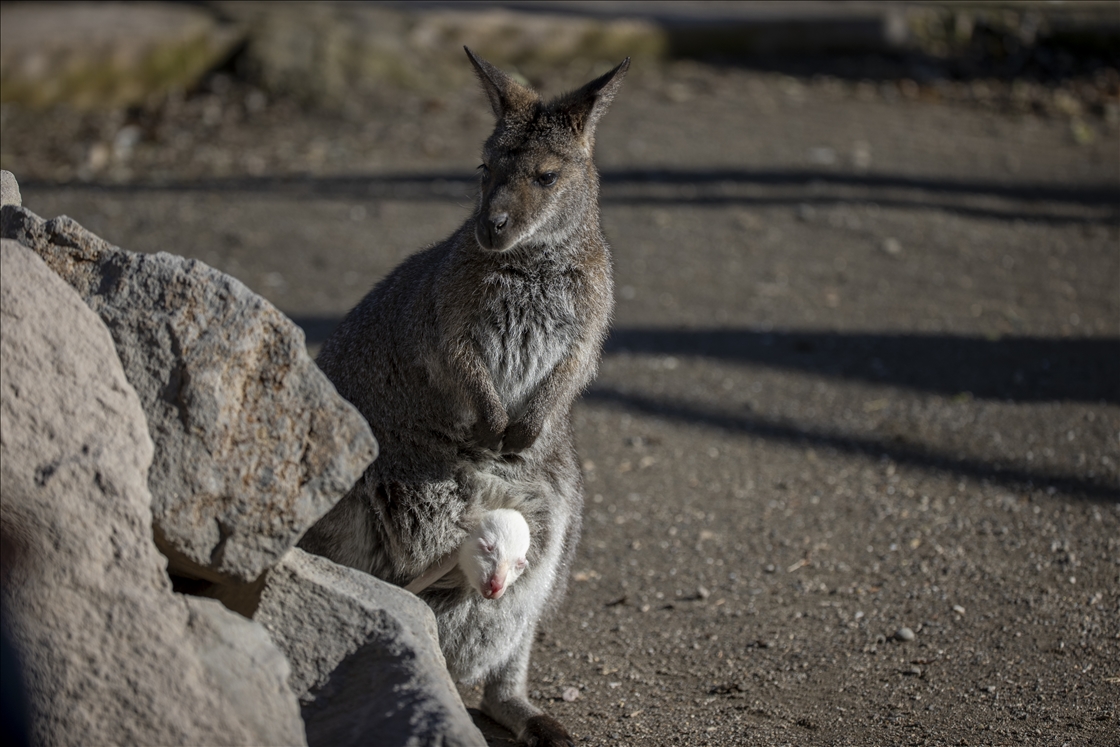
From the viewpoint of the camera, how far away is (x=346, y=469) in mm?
2268

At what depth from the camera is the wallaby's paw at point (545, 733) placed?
3.03m

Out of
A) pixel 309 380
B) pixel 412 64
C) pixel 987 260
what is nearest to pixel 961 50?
pixel 987 260

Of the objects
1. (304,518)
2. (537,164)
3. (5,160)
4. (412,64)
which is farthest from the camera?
(412,64)

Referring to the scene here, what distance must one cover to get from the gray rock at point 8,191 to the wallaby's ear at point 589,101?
148 centimetres

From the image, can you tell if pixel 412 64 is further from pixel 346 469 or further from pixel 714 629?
pixel 346 469

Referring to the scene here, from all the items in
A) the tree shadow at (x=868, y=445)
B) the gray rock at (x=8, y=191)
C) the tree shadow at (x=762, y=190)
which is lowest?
the tree shadow at (x=868, y=445)

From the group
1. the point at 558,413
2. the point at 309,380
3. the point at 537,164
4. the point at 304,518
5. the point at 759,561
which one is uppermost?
the point at 537,164

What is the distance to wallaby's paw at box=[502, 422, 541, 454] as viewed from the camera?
314 centimetres

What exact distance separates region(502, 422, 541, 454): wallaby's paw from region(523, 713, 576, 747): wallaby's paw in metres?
0.78

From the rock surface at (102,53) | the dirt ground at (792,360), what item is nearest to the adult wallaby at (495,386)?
the dirt ground at (792,360)

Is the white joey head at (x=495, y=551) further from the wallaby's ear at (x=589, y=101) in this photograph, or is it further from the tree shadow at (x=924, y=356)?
the tree shadow at (x=924, y=356)

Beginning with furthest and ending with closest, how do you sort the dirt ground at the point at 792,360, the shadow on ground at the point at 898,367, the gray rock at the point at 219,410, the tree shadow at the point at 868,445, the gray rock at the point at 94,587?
the shadow on ground at the point at 898,367
the tree shadow at the point at 868,445
the dirt ground at the point at 792,360
the gray rock at the point at 219,410
the gray rock at the point at 94,587

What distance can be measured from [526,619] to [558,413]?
0.61 m

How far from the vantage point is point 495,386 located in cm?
319
